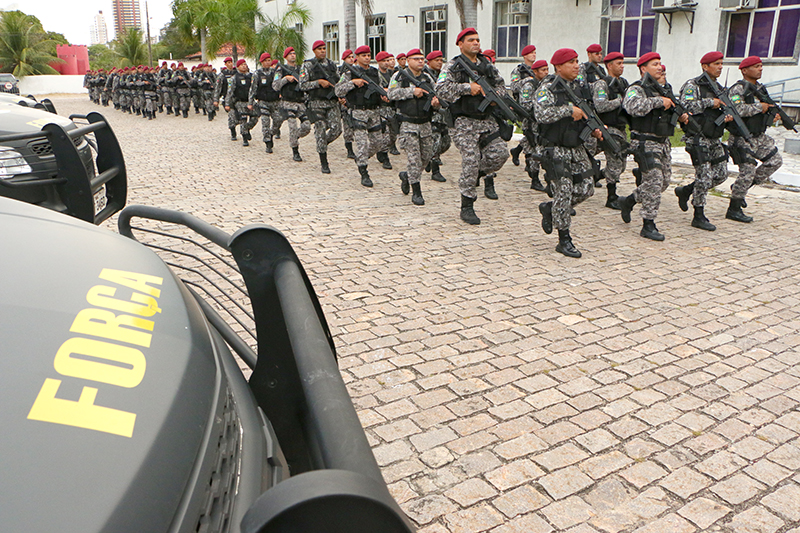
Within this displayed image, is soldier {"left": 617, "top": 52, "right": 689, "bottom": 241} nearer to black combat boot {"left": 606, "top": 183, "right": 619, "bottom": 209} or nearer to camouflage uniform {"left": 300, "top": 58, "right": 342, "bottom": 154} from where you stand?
black combat boot {"left": 606, "top": 183, "right": 619, "bottom": 209}

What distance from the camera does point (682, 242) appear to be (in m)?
6.54

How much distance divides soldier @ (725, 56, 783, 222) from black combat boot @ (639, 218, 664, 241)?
143cm

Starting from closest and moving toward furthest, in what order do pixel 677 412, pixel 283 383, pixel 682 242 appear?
pixel 283 383 → pixel 677 412 → pixel 682 242

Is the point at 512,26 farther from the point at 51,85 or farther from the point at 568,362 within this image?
the point at 51,85

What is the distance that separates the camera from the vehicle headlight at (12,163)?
13.3 feet

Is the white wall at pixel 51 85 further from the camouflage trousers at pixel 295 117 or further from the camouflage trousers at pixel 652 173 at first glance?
the camouflage trousers at pixel 652 173

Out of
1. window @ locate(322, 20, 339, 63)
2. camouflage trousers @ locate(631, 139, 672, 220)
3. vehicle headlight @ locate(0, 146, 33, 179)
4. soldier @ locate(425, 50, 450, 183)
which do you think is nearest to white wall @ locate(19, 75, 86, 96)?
window @ locate(322, 20, 339, 63)

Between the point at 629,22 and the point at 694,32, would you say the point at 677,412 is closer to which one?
the point at 694,32

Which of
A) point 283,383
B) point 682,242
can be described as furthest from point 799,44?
point 283,383

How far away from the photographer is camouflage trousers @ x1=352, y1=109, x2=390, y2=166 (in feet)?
31.5

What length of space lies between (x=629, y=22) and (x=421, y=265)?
1573 cm

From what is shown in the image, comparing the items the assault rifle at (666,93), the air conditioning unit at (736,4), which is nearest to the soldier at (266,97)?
the assault rifle at (666,93)

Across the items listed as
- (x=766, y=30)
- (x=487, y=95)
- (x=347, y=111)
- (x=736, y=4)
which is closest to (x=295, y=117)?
(x=347, y=111)

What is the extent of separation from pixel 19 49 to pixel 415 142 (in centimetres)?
5263
